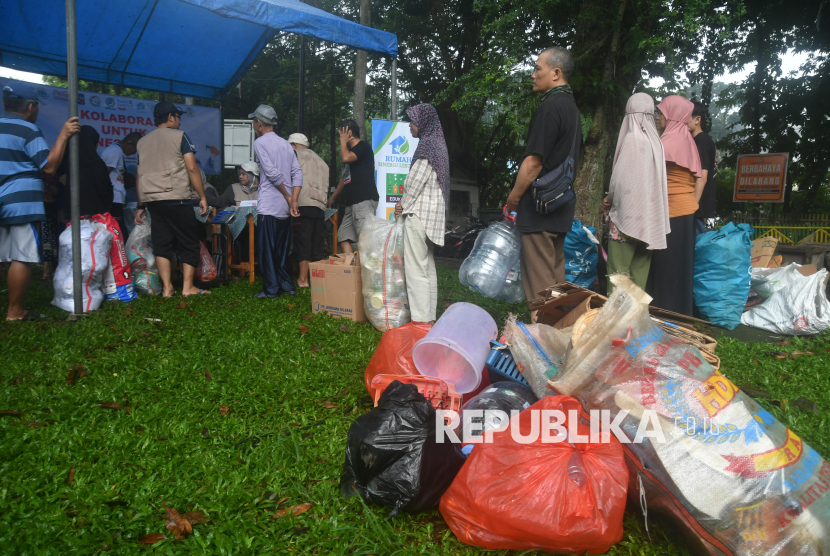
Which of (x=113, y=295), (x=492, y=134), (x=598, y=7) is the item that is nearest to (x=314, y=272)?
(x=113, y=295)

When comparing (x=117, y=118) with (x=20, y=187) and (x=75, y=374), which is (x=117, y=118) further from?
(x=75, y=374)

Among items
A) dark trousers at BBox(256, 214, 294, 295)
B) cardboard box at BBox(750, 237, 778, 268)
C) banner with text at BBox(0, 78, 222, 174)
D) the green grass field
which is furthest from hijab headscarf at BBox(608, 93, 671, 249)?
banner with text at BBox(0, 78, 222, 174)

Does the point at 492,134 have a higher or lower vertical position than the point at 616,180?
higher

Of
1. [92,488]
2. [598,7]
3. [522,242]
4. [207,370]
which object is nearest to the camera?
[92,488]

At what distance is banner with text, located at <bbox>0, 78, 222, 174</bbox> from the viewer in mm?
7902

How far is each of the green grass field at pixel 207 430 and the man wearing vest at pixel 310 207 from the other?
5.48 feet

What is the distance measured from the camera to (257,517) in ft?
6.86

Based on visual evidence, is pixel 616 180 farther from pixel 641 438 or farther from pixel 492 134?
pixel 492 134

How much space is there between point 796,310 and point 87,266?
679 centimetres

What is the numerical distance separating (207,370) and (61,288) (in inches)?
94.9

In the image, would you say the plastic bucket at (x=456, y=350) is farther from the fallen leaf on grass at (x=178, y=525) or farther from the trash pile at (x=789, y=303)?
the trash pile at (x=789, y=303)

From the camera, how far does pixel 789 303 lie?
5262mm

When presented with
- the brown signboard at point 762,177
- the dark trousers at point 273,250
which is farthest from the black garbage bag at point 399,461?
the brown signboard at point 762,177

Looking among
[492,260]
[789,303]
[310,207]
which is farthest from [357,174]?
[789,303]
